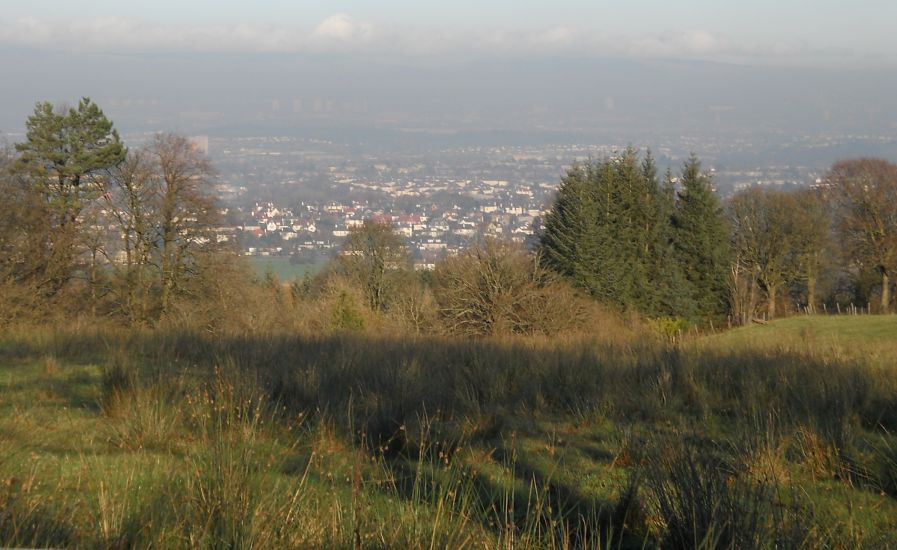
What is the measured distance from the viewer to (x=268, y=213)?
68.7m

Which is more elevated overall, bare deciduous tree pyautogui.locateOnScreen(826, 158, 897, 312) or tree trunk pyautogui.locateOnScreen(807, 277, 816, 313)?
bare deciduous tree pyautogui.locateOnScreen(826, 158, 897, 312)

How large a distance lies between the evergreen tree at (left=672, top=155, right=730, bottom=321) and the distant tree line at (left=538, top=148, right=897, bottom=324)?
6cm

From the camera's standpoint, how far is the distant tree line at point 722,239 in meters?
43.9

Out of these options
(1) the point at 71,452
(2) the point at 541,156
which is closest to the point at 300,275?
(1) the point at 71,452

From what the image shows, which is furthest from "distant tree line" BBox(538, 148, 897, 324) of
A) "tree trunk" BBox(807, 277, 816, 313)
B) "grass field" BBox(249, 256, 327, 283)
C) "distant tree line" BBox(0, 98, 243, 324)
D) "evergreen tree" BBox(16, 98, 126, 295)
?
"evergreen tree" BBox(16, 98, 126, 295)

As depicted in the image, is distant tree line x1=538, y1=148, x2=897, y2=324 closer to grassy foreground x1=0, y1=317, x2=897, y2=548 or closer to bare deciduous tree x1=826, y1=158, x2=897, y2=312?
bare deciduous tree x1=826, y1=158, x2=897, y2=312

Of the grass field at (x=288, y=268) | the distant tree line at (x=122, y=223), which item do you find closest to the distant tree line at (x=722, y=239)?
the distant tree line at (x=122, y=223)

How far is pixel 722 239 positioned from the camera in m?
49.2

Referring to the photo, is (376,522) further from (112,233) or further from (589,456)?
(112,233)

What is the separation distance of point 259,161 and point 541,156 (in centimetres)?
4483

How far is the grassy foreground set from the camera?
3436 millimetres

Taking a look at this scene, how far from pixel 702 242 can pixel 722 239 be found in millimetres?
1239

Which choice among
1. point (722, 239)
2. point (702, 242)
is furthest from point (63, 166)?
point (722, 239)

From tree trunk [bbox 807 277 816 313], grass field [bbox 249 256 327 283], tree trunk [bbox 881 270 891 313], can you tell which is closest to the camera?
tree trunk [bbox 881 270 891 313]
